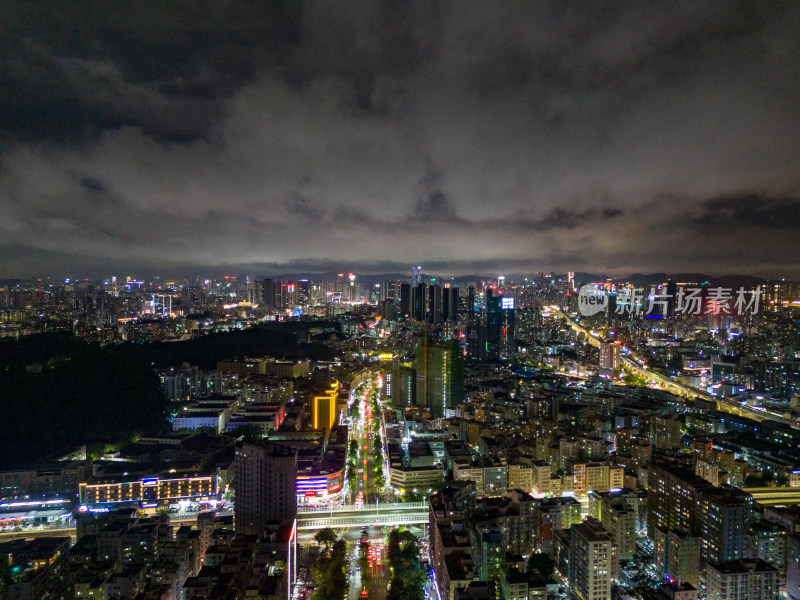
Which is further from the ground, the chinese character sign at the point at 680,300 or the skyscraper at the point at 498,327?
the chinese character sign at the point at 680,300

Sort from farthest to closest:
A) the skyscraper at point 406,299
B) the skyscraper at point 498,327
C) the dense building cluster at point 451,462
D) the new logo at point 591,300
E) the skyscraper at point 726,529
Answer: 1. the skyscraper at point 406,299
2. the skyscraper at point 498,327
3. the new logo at point 591,300
4. the skyscraper at point 726,529
5. the dense building cluster at point 451,462

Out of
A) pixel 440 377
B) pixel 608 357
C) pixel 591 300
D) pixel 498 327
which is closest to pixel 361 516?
pixel 440 377

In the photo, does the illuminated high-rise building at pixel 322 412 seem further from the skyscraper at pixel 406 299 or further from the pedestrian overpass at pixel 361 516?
the skyscraper at pixel 406 299

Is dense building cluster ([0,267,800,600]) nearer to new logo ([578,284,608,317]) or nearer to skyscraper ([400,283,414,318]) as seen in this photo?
new logo ([578,284,608,317])

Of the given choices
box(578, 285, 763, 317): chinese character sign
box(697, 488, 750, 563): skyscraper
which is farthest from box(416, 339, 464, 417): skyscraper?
box(697, 488, 750, 563): skyscraper

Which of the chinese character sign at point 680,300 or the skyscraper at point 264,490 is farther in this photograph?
the chinese character sign at point 680,300

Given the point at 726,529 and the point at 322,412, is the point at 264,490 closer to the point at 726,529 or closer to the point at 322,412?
the point at 322,412

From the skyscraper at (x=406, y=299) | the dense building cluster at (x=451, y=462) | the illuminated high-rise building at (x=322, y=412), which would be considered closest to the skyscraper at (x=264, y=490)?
the dense building cluster at (x=451, y=462)

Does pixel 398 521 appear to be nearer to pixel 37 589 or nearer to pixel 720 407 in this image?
pixel 37 589
